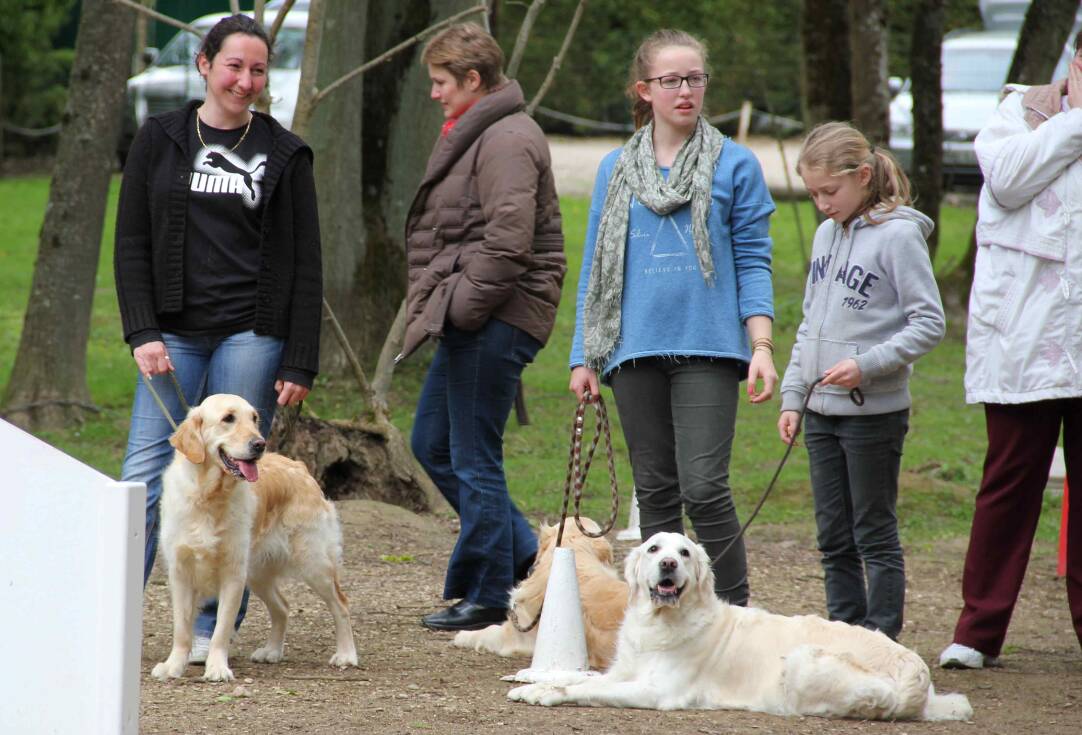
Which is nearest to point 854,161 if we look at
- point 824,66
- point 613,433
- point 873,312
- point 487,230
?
point 873,312

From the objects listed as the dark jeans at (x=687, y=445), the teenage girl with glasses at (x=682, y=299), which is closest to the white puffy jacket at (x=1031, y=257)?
the teenage girl with glasses at (x=682, y=299)

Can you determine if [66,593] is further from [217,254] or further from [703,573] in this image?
[703,573]

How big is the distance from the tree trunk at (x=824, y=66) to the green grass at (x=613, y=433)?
7.98 feet

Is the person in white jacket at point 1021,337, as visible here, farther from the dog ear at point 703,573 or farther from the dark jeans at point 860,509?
the dog ear at point 703,573

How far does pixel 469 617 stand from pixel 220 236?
191cm

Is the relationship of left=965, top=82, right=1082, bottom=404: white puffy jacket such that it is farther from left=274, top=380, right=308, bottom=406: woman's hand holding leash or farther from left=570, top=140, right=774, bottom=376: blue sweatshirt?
left=274, top=380, right=308, bottom=406: woman's hand holding leash

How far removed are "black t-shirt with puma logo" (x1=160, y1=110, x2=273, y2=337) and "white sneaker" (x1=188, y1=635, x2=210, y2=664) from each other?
1.12m

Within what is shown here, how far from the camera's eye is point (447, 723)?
425cm

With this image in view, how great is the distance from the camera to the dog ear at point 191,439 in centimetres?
469

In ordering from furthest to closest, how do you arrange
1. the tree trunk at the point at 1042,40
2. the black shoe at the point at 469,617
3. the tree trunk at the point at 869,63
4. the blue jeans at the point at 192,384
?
the tree trunk at the point at 1042,40 < the tree trunk at the point at 869,63 < the black shoe at the point at 469,617 < the blue jeans at the point at 192,384

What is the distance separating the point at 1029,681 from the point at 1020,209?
169 centimetres

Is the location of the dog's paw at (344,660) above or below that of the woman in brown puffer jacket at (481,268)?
below

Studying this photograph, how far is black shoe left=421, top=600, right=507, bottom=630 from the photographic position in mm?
5816

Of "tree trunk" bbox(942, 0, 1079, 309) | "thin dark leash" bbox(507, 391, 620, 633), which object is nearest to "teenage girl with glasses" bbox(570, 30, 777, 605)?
"thin dark leash" bbox(507, 391, 620, 633)
